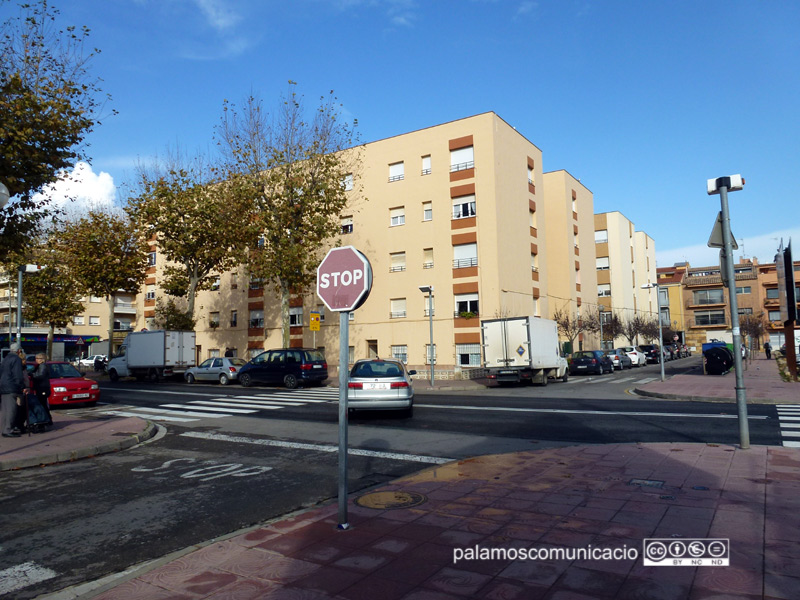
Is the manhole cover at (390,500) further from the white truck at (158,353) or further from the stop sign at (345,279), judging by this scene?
the white truck at (158,353)

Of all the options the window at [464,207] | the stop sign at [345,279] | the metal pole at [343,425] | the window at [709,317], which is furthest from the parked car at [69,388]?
the window at [709,317]

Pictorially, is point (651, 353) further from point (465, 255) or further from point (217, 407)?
point (217, 407)

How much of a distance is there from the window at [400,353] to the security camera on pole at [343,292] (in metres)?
28.0

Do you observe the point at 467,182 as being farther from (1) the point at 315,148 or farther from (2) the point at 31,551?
(2) the point at 31,551

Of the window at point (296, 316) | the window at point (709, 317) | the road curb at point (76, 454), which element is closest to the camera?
the road curb at point (76, 454)

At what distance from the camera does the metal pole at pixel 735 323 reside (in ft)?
25.5

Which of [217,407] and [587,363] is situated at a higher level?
[587,363]

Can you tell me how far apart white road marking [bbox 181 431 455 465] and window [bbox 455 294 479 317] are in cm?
2110

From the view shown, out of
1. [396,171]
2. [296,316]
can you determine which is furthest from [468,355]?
[296,316]

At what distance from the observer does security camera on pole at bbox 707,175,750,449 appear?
307 inches

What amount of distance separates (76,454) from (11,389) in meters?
2.57

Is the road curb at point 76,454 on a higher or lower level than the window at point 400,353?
lower

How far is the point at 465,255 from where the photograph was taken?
3161cm

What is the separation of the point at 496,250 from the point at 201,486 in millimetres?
25323
